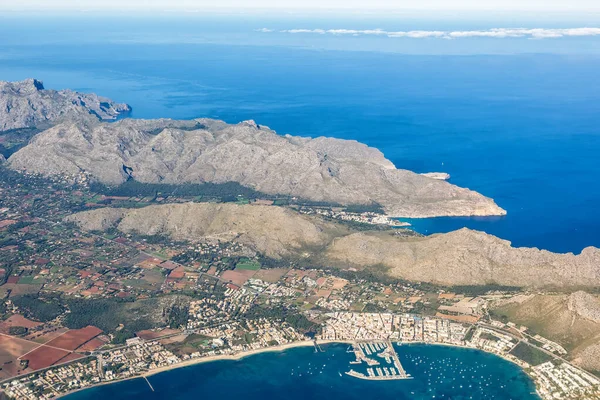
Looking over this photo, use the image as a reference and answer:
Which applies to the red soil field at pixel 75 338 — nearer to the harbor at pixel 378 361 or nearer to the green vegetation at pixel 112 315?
the green vegetation at pixel 112 315

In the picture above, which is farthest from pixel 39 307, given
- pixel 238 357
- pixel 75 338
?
pixel 238 357

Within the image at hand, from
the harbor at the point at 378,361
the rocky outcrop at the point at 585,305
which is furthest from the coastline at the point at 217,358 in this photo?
the rocky outcrop at the point at 585,305

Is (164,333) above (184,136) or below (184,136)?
below

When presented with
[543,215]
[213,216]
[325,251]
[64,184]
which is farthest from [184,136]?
[543,215]

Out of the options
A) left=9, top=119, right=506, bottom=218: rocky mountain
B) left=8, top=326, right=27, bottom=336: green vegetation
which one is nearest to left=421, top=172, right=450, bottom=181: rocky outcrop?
left=9, top=119, right=506, bottom=218: rocky mountain

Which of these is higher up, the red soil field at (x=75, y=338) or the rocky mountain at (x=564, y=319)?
the rocky mountain at (x=564, y=319)

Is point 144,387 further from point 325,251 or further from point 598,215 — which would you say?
point 598,215
